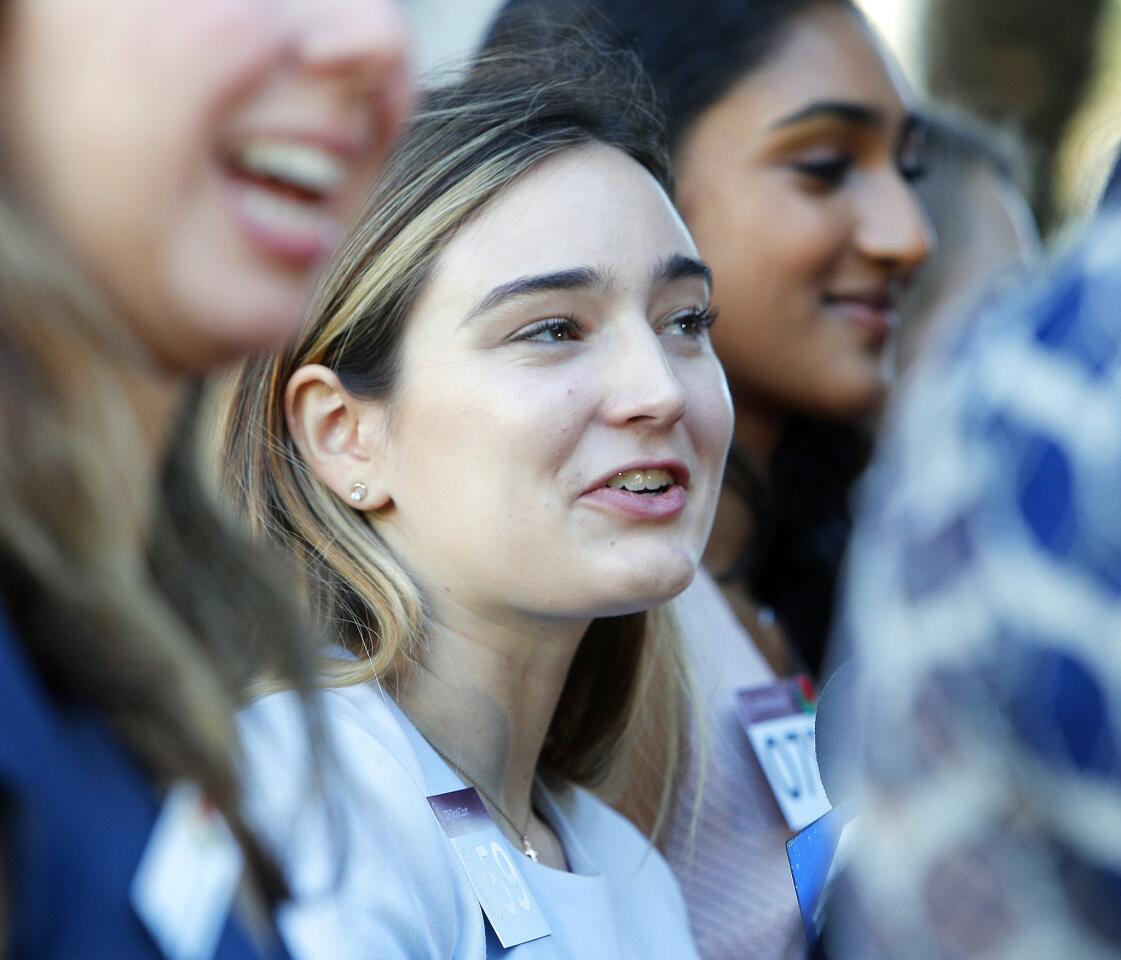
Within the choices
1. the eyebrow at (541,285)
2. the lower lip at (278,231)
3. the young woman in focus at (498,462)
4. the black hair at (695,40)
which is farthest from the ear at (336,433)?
the black hair at (695,40)

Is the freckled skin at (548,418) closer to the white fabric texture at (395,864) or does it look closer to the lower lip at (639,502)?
the lower lip at (639,502)

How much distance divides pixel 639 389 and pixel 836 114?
145 centimetres

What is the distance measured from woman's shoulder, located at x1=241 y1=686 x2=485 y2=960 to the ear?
12.9 inches

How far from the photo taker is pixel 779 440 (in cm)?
366

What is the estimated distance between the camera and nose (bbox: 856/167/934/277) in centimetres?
333

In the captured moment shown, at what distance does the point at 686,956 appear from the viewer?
2.38 metres

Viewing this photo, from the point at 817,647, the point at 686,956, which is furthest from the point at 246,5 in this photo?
the point at 817,647

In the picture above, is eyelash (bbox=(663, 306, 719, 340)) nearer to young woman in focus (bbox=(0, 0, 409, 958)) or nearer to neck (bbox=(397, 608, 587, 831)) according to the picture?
neck (bbox=(397, 608, 587, 831))

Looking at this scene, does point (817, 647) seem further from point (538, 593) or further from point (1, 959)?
point (1, 959)

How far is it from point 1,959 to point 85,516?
0.87ft

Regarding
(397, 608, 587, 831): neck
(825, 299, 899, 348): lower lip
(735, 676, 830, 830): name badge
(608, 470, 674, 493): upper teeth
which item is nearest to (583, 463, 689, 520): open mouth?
(608, 470, 674, 493): upper teeth

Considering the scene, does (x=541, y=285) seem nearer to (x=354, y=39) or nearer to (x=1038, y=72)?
(x=354, y=39)

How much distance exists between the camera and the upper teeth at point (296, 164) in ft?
3.40

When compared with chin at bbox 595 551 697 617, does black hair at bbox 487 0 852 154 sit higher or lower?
higher
